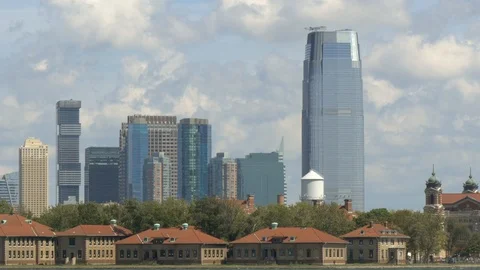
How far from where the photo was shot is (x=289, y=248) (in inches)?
6112

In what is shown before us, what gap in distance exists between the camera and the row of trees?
168375 millimetres

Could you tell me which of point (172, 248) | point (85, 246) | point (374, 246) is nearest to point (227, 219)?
point (172, 248)

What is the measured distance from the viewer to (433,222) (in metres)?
177

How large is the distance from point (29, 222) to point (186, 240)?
61.5ft

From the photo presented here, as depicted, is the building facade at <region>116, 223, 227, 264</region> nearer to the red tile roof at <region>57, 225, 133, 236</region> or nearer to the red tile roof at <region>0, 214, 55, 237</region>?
the red tile roof at <region>57, 225, 133, 236</region>

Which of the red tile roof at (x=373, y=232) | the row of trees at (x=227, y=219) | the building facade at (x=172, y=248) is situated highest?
the row of trees at (x=227, y=219)

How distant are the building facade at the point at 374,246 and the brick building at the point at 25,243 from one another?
3352cm

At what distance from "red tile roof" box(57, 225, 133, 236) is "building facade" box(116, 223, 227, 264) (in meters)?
3.17

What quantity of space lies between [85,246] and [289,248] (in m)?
22.7

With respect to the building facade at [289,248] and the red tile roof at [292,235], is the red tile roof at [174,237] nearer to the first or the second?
→ the building facade at [289,248]

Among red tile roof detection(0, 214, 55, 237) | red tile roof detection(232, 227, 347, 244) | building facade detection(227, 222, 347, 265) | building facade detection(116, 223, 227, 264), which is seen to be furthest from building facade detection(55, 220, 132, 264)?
red tile roof detection(232, 227, 347, 244)

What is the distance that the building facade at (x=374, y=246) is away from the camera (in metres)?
161

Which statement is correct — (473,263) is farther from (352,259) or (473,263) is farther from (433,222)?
(352,259)

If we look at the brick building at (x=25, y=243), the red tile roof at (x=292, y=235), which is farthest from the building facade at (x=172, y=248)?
the brick building at (x=25, y=243)
